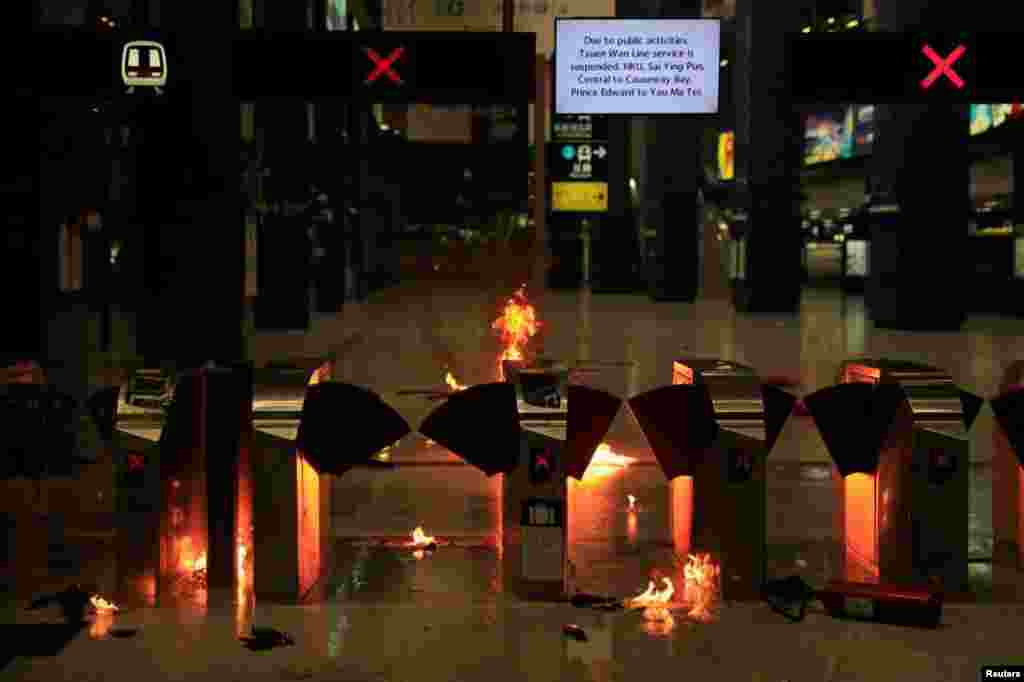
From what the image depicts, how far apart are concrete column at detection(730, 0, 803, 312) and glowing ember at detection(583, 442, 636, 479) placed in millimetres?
22393

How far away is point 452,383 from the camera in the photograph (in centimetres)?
1678

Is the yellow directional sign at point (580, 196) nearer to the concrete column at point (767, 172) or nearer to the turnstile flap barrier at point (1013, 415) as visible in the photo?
the concrete column at point (767, 172)

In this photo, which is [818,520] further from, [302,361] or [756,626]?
[302,361]

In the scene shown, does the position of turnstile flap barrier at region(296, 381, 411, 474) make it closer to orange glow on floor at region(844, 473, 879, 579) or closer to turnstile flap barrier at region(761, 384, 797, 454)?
turnstile flap barrier at region(761, 384, 797, 454)

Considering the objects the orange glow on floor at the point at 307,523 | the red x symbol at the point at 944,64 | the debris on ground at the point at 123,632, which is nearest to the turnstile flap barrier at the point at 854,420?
the orange glow on floor at the point at 307,523

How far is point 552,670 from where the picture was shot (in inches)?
225

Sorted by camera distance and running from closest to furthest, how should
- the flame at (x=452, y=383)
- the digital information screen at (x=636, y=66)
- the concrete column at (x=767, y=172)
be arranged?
the flame at (x=452, y=383) < the digital information screen at (x=636, y=66) < the concrete column at (x=767, y=172)

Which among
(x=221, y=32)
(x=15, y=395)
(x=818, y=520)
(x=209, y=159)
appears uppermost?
(x=221, y=32)

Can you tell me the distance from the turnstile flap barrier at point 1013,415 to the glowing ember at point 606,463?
153 inches

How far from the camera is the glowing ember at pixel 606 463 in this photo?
10.8 metres

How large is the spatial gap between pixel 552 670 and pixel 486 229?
78501 millimetres

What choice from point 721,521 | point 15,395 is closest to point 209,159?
point 15,395

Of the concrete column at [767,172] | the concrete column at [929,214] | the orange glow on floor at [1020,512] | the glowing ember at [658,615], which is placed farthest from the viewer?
the concrete column at [767,172]

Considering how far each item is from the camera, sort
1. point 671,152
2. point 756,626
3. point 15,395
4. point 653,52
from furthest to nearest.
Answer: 1. point 671,152
2. point 653,52
3. point 15,395
4. point 756,626
